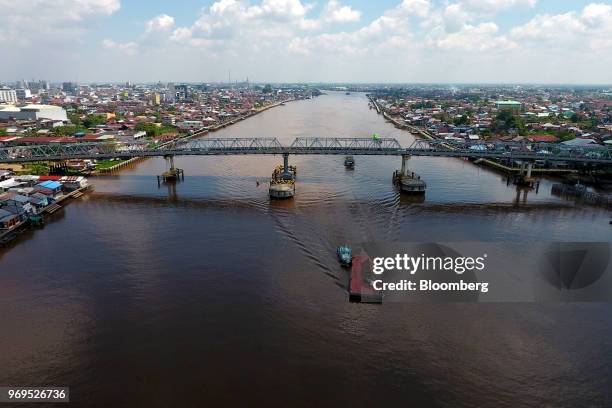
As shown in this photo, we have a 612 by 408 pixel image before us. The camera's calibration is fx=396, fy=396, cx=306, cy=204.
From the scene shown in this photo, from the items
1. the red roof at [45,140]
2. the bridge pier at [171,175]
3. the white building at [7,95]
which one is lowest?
the bridge pier at [171,175]

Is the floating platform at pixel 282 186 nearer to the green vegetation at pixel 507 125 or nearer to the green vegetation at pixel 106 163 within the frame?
the green vegetation at pixel 106 163

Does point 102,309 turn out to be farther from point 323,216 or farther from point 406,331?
point 323,216

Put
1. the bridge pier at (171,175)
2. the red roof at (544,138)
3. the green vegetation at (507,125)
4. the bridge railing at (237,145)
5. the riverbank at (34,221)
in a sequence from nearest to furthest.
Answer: the riverbank at (34,221), the bridge railing at (237,145), the bridge pier at (171,175), the red roof at (544,138), the green vegetation at (507,125)

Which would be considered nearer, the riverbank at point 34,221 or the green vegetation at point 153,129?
the riverbank at point 34,221

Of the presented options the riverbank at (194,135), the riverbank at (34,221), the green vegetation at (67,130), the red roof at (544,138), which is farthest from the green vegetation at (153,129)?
the red roof at (544,138)

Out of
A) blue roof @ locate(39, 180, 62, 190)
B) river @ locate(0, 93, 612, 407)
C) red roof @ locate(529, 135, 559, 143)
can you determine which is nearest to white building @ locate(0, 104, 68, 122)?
blue roof @ locate(39, 180, 62, 190)

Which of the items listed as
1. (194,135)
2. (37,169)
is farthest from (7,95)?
(37,169)

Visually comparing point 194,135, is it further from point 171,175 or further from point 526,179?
point 526,179
